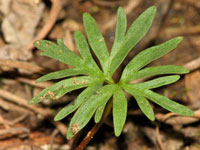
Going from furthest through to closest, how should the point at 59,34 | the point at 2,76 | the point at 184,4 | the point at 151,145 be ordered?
1. the point at 184,4
2. the point at 59,34
3. the point at 2,76
4. the point at 151,145

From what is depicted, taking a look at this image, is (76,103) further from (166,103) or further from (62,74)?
(166,103)

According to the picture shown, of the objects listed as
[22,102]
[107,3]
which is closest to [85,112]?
[22,102]

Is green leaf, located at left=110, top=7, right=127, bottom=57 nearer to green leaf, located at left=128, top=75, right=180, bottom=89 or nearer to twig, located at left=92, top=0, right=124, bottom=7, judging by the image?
green leaf, located at left=128, top=75, right=180, bottom=89

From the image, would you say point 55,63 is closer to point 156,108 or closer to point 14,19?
point 14,19

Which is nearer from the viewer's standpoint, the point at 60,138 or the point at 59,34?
the point at 60,138

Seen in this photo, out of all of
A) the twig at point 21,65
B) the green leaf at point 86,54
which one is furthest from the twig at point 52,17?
the green leaf at point 86,54

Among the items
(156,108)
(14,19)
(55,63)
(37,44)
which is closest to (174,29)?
(156,108)
